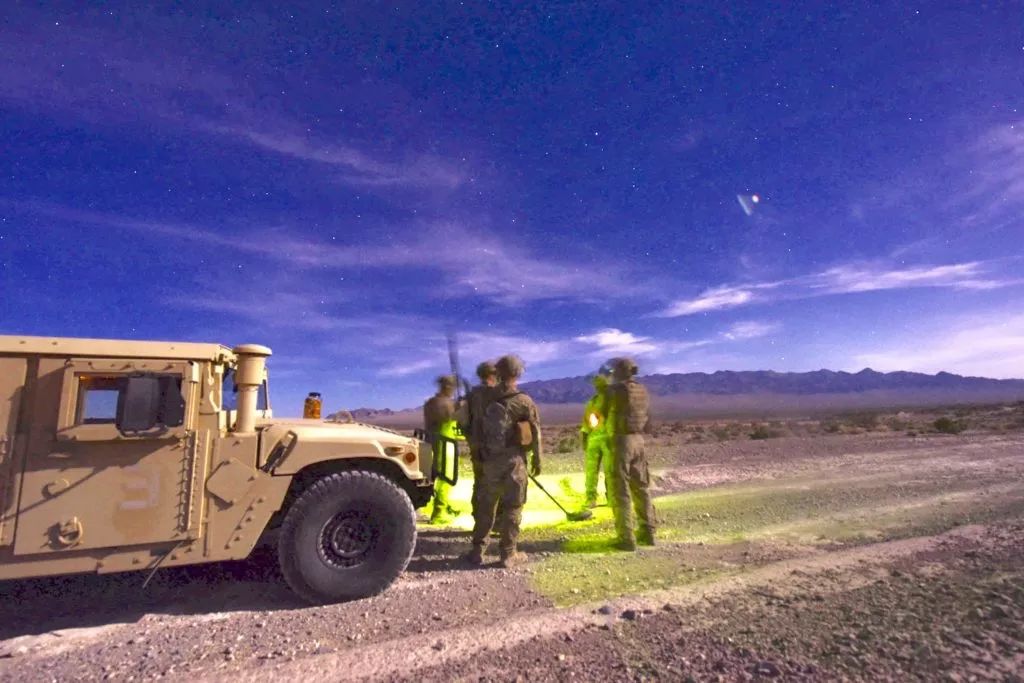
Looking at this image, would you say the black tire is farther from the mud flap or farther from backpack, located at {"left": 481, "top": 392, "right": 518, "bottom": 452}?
the mud flap

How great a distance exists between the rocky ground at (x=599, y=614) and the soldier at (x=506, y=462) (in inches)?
15.1

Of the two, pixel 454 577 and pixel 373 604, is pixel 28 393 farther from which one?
pixel 454 577

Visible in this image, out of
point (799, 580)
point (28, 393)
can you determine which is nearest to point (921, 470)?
point (799, 580)

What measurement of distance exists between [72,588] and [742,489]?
980cm

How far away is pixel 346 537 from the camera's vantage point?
4.84 metres

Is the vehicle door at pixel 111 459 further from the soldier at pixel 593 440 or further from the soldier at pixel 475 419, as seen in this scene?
the soldier at pixel 593 440

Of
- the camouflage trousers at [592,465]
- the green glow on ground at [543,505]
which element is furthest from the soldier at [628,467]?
the camouflage trousers at [592,465]

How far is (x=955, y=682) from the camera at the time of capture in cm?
307

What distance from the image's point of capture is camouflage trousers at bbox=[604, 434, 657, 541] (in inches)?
253

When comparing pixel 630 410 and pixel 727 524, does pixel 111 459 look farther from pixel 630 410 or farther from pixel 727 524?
pixel 727 524

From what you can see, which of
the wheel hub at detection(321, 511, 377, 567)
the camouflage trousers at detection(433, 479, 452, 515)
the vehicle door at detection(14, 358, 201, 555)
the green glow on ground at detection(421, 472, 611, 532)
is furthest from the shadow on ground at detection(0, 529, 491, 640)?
the green glow on ground at detection(421, 472, 611, 532)

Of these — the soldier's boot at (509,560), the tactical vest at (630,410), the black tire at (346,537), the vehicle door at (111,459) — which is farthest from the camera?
the tactical vest at (630,410)

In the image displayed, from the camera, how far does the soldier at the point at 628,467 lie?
21.0 feet

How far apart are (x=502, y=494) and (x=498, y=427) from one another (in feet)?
2.38
